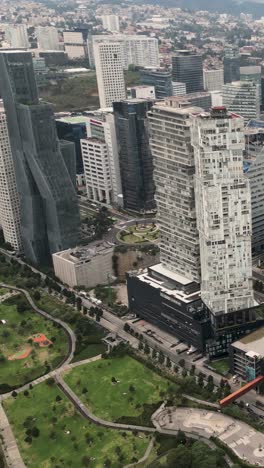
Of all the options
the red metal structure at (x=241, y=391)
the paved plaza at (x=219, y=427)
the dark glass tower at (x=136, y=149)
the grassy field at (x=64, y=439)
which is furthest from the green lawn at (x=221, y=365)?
the dark glass tower at (x=136, y=149)

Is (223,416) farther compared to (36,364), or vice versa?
(36,364)

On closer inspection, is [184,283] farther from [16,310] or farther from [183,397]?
[16,310]

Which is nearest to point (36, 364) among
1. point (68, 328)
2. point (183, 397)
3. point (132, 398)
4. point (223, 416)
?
point (68, 328)

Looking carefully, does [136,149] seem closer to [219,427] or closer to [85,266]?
[85,266]

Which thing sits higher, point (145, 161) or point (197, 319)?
point (145, 161)

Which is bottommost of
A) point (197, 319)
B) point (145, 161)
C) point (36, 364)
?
point (36, 364)

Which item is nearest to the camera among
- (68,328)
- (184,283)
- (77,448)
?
(77,448)

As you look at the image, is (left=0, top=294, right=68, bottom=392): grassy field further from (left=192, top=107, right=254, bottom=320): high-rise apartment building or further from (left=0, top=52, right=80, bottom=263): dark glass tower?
(left=192, top=107, right=254, bottom=320): high-rise apartment building
